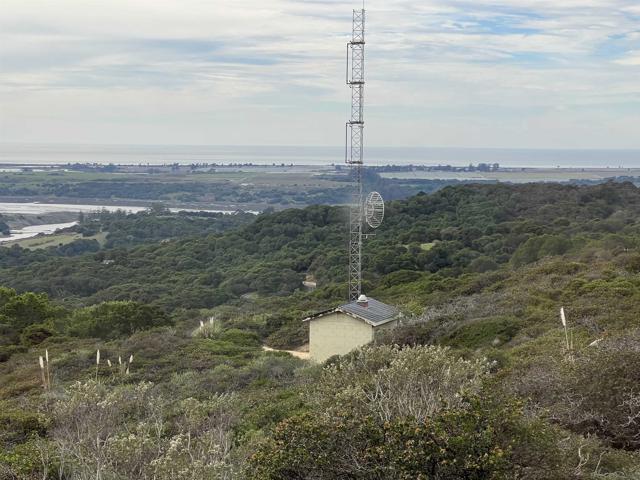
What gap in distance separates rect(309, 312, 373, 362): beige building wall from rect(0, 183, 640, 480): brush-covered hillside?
0.79m

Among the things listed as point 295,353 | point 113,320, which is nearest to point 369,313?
point 295,353

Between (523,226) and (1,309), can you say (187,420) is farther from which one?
(523,226)

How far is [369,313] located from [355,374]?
1082 centimetres

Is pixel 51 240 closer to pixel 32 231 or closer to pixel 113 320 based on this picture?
pixel 32 231

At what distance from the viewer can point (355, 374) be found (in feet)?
28.6

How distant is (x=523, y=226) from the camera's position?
4884 centimetres

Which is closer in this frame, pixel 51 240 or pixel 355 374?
pixel 355 374

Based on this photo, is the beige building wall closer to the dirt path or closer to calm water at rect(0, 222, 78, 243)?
the dirt path

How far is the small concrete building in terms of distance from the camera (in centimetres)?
1914

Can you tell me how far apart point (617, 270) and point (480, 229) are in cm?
2760

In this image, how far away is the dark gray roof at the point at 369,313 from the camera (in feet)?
62.7

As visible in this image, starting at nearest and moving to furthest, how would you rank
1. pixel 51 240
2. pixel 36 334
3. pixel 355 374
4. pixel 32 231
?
pixel 355 374, pixel 36 334, pixel 51 240, pixel 32 231

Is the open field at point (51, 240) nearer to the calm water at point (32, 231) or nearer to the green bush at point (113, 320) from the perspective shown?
the calm water at point (32, 231)

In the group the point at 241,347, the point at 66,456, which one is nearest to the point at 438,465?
the point at 66,456
